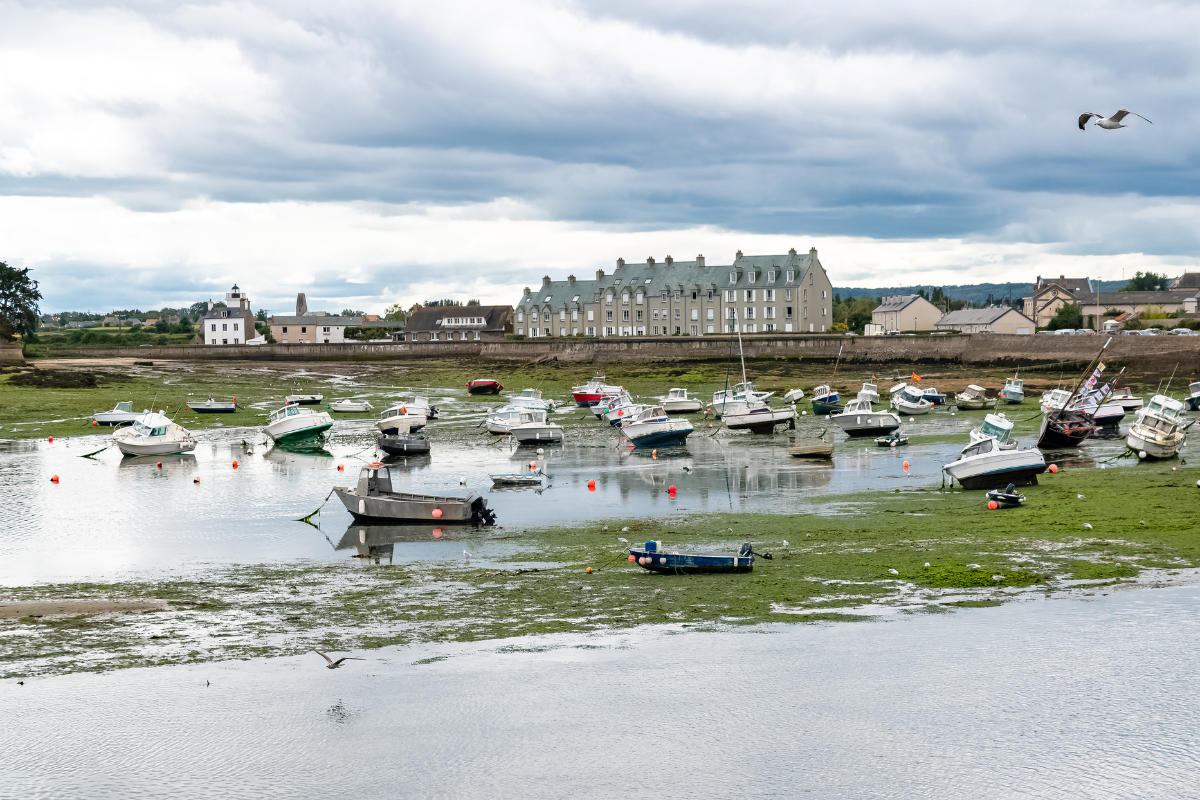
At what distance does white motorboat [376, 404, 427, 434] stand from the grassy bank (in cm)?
2829

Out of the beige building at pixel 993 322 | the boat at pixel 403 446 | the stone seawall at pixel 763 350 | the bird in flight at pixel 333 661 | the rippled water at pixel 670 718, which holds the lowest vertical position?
the rippled water at pixel 670 718

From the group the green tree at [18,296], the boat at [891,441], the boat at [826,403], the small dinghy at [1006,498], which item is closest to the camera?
the small dinghy at [1006,498]

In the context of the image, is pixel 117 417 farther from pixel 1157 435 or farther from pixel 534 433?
pixel 1157 435

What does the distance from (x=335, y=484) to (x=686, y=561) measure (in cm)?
2230

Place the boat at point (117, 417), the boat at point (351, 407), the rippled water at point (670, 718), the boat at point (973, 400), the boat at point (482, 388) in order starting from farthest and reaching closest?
the boat at point (482, 388) → the boat at point (351, 407) → the boat at point (973, 400) → the boat at point (117, 417) → the rippled water at point (670, 718)

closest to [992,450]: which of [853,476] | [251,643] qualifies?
[853,476]

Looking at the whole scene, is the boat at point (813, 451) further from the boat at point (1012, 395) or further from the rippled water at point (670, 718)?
the boat at point (1012, 395)

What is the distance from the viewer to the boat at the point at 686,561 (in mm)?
24359

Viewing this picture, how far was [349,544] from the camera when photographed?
30234 millimetres

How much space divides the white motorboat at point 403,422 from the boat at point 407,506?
24.5 meters

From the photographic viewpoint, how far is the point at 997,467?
34.1 metres

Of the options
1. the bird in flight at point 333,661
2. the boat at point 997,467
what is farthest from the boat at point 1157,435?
the bird in flight at point 333,661

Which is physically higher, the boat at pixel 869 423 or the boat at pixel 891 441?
the boat at pixel 869 423

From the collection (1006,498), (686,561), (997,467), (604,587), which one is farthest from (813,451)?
(604,587)
